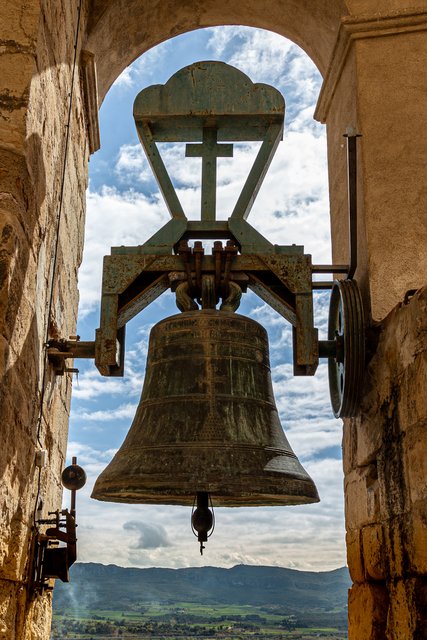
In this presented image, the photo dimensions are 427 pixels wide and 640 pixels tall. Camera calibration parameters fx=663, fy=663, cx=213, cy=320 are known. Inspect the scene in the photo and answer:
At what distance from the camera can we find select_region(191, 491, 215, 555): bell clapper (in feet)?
8.48

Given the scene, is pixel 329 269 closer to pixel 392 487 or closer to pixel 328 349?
pixel 328 349

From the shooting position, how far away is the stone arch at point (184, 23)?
364 cm

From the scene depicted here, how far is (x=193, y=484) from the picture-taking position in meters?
2.24

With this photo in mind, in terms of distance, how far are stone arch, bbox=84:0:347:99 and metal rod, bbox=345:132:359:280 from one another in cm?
104

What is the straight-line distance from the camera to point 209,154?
325 centimetres

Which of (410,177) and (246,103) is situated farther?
(246,103)

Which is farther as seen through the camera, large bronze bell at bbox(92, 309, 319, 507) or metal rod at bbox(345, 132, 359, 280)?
metal rod at bbox(345, 132, 359, 280)

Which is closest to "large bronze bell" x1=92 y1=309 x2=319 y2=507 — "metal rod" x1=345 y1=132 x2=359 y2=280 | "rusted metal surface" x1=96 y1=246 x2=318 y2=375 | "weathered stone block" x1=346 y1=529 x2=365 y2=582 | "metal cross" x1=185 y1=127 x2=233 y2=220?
"rusted metal surface" x1=96 y1=246 x2=318 y2=375

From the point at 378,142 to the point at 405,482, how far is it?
1556 millimetres

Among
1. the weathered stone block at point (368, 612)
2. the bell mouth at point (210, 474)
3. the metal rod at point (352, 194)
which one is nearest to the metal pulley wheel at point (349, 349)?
the metal rod at point (352, 194)

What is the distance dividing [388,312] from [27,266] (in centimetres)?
145

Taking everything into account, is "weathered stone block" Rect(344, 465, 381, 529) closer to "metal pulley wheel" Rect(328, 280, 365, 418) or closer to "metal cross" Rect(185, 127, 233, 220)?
"metal pulley wheel" Rect(328, 280, 365, 418)

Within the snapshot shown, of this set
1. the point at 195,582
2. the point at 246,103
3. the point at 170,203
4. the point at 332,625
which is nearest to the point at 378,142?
the point at 246,103

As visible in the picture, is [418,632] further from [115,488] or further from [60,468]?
[60,468]
